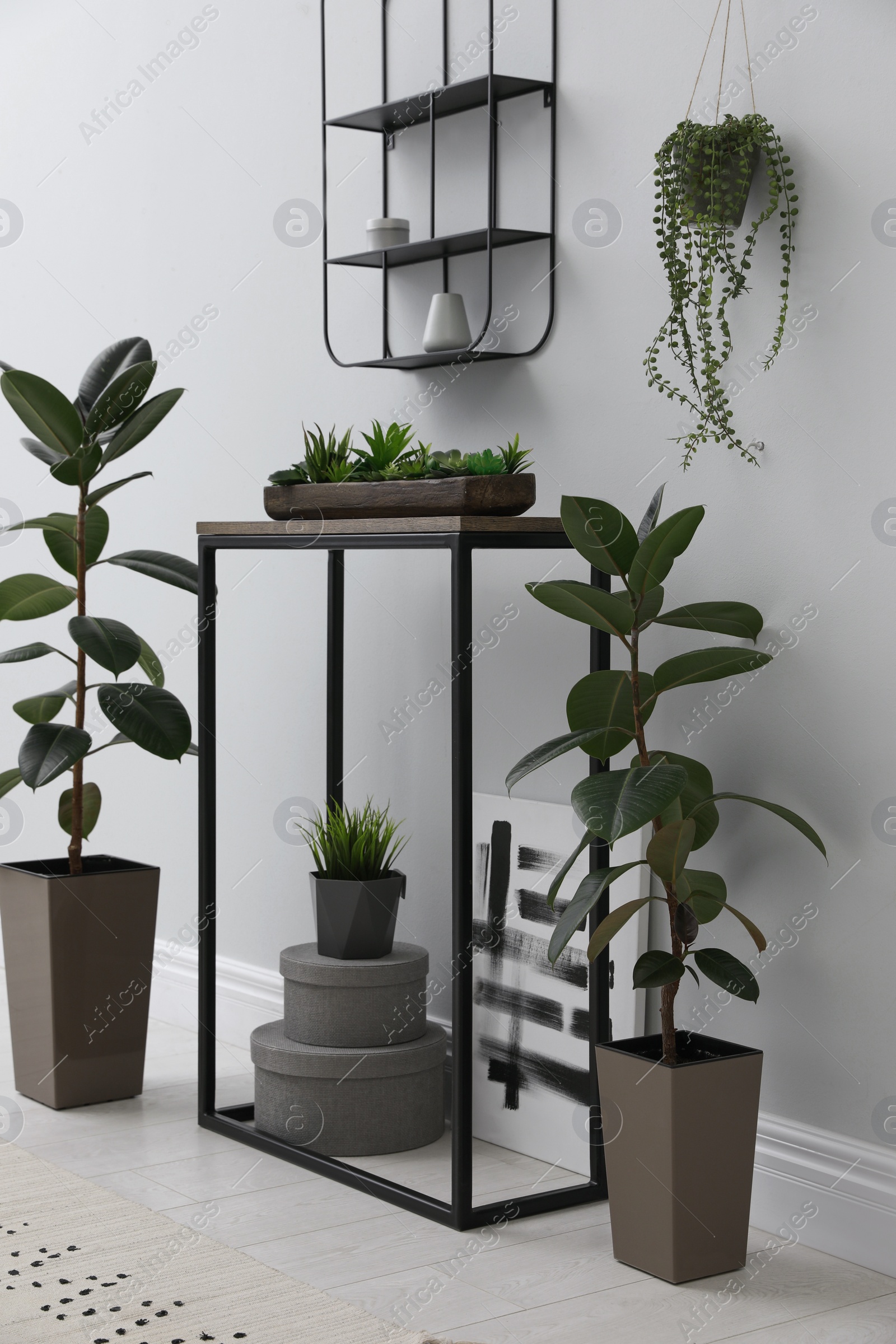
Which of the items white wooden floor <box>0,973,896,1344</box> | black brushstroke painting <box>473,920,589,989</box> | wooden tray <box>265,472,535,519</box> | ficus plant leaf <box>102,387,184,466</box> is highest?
ficus plant leaf <box>102,387,184,466</box>

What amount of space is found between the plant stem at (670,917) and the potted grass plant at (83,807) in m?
0.98

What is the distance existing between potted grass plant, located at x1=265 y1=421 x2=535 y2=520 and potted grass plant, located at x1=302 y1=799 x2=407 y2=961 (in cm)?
63

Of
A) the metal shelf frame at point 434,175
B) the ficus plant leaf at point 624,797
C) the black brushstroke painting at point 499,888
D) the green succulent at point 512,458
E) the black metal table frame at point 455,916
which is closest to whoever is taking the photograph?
the ficus plant leaf at point 624,797

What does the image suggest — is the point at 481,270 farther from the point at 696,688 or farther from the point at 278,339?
the point at 696,688

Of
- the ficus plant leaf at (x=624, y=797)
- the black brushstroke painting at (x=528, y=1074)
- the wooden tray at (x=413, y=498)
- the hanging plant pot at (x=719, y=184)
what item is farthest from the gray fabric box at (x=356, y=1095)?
the hanging plant pot at (x=719, y=184)

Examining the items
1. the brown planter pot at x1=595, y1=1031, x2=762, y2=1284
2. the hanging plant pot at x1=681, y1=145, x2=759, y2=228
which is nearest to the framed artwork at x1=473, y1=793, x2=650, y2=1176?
the brown planter pot at x1=595, y1=1031, x2=762, y2=1284

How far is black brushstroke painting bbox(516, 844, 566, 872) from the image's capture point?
110 inches

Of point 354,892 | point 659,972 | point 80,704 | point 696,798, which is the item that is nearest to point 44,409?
point 80,704

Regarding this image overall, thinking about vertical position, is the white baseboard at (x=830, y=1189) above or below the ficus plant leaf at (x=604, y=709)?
below

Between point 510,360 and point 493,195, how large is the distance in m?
0.31

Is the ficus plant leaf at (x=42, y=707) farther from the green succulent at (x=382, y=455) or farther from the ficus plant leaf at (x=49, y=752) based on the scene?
the green succulent at (x=382, y=455)

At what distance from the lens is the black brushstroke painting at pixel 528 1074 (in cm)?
272

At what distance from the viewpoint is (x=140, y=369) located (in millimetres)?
2943

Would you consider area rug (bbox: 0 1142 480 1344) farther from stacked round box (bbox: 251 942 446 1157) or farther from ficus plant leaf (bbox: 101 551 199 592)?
ficus plant leaf (bbox: 101 551 199 592)
